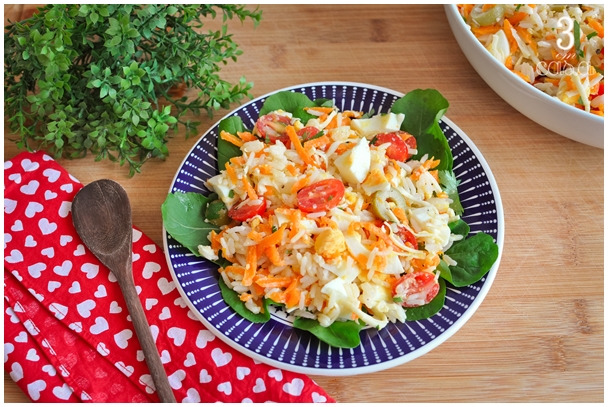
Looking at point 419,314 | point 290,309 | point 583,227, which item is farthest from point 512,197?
point 290,309

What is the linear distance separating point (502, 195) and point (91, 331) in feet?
6.68

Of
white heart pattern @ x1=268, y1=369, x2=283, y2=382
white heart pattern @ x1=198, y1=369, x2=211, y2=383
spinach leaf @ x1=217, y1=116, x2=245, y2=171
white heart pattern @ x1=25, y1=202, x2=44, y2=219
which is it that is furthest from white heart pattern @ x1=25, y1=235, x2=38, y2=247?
white heart pattern @ x1=268, y1=369, x2=283, y2=382

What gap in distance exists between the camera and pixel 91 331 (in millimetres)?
2436

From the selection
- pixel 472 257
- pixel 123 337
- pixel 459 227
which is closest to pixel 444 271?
pixel 472 257

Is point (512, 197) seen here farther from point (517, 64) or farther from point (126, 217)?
point (126, 217)

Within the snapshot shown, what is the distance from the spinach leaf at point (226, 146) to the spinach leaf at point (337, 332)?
88 cm

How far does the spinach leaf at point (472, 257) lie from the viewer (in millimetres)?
2379

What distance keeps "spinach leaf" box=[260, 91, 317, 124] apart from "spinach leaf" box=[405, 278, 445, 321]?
1.13m

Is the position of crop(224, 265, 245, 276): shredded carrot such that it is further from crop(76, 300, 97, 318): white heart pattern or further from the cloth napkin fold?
crop(76, 300, 97, 318): white heart pattern

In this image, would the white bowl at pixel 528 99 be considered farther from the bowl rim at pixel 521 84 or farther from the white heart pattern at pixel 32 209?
the white heart pattern at pixel 32 209

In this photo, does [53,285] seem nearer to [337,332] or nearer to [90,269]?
[90,269]

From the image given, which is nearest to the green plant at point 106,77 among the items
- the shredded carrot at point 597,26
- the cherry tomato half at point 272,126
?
the cherry tomato half at point 272,126

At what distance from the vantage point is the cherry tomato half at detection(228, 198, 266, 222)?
8.15 feet

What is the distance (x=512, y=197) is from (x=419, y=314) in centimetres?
91
